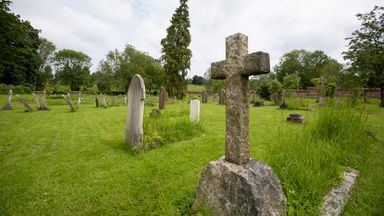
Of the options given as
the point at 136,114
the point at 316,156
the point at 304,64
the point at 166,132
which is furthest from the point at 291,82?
the point at 316,156

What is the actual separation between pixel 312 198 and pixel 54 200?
12.7 feet

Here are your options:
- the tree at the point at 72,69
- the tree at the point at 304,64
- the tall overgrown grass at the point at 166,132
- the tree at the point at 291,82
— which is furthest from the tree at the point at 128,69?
the tall overgrown grass at the point at 166,132

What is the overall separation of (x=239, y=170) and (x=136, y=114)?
3.99 metres

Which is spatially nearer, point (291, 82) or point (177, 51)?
point (177, 51)

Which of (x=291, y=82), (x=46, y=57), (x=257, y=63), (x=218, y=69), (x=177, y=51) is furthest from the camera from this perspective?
(x=46, y=57)

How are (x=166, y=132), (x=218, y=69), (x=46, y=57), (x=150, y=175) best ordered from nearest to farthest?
(x=218, y=69) < (x=150, y=175) < (x=166, y=132) < (x=46, y=57)

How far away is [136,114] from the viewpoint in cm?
545

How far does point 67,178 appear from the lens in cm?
380

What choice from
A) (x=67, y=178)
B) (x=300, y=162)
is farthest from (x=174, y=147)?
(x=300, y=162)

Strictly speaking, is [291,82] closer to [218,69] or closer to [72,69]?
[218,69]

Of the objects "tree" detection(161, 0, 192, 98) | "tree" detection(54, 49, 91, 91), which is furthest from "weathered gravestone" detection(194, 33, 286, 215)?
"tree" detection(54, 49, 91, 91)

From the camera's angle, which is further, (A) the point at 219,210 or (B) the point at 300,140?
(B) the point at 300,140

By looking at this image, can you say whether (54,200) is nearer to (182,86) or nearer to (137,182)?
(137,182)

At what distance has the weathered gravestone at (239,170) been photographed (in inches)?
77.8
